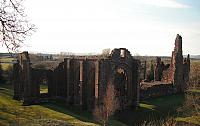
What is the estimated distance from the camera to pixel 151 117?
1208 inches

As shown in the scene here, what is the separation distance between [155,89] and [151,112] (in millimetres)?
11544

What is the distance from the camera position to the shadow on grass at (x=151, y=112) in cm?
2978

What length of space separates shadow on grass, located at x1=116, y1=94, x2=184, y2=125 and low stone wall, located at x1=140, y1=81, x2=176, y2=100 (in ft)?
3.88

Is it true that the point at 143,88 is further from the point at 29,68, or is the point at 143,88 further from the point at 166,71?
the point at 29,68

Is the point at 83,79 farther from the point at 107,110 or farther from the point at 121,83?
the point at 107,110

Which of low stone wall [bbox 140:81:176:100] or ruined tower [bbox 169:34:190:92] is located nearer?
low stone wall [bbox 140:81:176:100]

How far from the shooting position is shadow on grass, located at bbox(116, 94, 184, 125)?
29.8m

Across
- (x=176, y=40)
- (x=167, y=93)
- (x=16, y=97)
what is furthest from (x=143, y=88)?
(x=16, y=97)

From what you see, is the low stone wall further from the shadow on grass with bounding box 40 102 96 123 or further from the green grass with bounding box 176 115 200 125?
the shadow on grass with bounding box 40 102 96 123

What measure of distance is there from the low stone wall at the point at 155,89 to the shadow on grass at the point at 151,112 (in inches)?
46.6

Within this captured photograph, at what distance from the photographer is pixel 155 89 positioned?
145 feet

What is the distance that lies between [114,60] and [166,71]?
22697 mm

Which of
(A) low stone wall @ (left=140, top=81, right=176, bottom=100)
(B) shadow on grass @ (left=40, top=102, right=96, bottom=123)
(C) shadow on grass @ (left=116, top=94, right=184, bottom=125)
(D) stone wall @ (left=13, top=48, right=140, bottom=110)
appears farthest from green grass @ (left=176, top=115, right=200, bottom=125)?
(A) low stone wall @ (left=140, top=81, right=176, bottom=100)

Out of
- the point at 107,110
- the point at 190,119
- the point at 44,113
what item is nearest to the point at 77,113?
the point at 44,113
